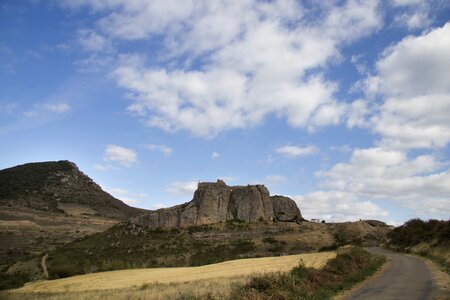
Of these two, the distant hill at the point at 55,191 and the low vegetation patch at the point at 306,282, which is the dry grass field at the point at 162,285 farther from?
the distant hill at the point at 55,191

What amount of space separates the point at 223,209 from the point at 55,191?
214 ft

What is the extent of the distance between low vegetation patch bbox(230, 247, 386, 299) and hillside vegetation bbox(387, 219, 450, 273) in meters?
12.2

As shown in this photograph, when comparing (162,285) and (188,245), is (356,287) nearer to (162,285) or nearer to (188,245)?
(162,285)

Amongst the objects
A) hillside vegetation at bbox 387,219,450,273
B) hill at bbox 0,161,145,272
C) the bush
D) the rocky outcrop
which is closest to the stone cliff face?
the rocky outcrop

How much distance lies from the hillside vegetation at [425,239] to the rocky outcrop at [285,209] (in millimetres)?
21978

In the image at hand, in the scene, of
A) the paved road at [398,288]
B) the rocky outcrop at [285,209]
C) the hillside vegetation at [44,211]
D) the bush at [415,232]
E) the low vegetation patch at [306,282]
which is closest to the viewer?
the low vegetation patch at [306,282]

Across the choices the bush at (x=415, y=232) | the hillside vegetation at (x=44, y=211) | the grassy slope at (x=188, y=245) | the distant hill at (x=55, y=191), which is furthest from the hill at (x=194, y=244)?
the distant hill at (x=55, y=191)

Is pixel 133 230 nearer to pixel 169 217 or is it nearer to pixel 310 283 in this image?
pixel 169 217

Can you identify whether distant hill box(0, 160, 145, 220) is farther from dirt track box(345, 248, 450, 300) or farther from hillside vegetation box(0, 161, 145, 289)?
dirt track box(345, 248, 450, 300)

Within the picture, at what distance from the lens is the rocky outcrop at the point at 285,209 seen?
87375 millimetres

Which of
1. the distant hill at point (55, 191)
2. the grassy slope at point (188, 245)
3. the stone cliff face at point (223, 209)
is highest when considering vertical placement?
the distant hill at point (55, 191)

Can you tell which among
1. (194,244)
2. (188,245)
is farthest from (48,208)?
(194,244)

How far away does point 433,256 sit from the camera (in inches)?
1512

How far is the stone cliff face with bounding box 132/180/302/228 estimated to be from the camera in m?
83.6
